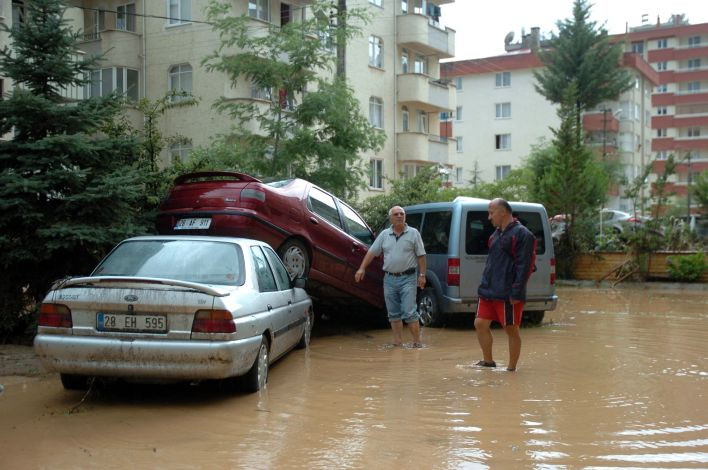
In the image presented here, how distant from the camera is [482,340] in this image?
8648mm

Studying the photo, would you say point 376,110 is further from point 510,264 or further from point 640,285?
point 510,264

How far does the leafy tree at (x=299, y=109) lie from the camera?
15.6 m

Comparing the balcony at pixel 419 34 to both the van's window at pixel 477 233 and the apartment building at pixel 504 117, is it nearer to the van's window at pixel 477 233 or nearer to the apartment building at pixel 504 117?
the apartment building at pixel 504 117

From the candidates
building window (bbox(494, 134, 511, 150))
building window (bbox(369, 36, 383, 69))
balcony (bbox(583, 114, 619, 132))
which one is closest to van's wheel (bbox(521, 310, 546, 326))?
building window (bbox(369, 36, 383, 69))

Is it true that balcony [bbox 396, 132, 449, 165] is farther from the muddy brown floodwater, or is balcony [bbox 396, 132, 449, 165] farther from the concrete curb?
the muddy brown floodwater

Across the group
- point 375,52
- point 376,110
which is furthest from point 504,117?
point 376,110

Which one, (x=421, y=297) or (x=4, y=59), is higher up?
(x=4, y=59)

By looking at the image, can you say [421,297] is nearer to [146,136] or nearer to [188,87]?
[146,136]

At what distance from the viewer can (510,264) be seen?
828 cm

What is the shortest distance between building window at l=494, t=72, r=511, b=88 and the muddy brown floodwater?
163 ft

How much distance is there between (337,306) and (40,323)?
581 centimetres

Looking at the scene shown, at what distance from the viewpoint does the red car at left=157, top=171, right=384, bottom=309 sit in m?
9.62

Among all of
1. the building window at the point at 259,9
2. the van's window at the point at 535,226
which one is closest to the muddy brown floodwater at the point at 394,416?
the van's window at the point at 535,226

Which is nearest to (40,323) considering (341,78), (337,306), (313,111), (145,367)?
(145,367)
